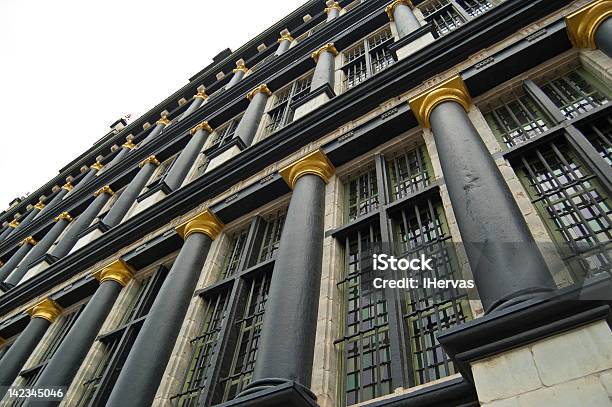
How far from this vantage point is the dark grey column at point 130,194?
559 inches

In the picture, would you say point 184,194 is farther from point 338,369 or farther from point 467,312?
point 467,312

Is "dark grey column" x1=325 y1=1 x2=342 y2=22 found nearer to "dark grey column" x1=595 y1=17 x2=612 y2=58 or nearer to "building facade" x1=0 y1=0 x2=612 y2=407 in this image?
"building facade" x1=0 y1=0 x2=612 y2=407

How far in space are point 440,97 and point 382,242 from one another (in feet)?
9.51

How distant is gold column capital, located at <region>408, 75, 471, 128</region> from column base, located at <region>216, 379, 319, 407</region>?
5.02 meters

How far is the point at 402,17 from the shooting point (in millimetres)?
11820

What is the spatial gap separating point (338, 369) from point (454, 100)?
4.77 meters

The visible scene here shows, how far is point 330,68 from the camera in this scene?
12.8 meters

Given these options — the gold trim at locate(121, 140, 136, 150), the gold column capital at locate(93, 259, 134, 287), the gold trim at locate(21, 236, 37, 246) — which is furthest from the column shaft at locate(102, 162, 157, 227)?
the gold trim at locate(21, 236, 37, 246)

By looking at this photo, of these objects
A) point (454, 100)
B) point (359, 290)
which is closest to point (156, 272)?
point (359, 290)

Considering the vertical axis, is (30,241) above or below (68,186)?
below

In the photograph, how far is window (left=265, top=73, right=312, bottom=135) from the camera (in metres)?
12.7

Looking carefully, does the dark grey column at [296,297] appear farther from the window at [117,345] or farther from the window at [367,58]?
the window at [367,58]

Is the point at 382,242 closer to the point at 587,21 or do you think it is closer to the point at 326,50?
the point at 587,21

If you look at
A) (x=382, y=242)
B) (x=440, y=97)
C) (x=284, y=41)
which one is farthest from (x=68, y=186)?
(x=382, y=242)
